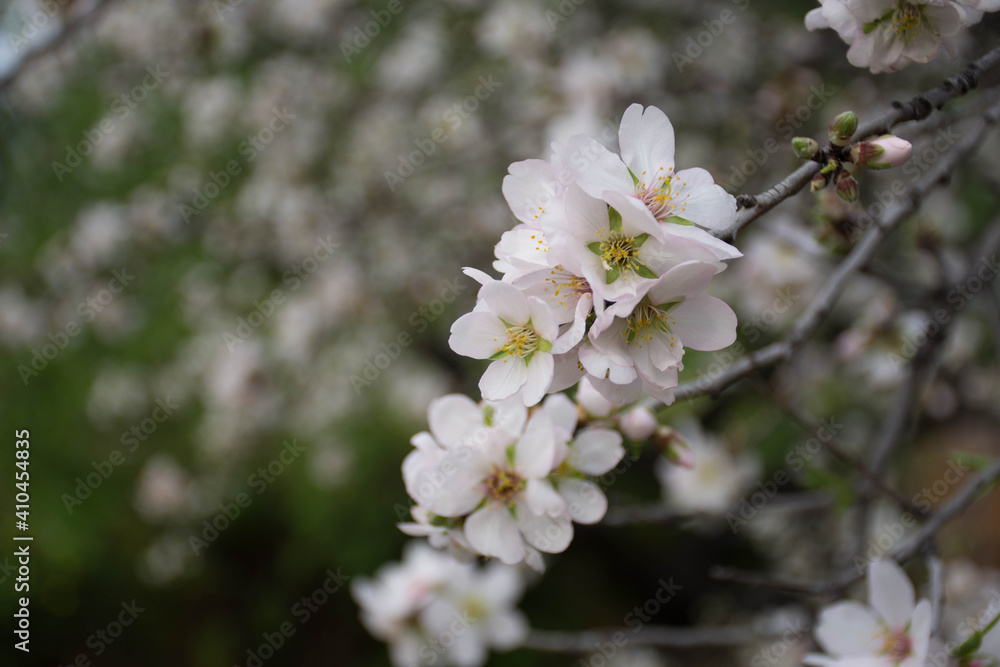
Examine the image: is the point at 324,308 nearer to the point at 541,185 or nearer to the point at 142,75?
the point at 142,75

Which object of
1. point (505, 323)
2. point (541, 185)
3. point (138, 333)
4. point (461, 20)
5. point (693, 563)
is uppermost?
point (541, 185)

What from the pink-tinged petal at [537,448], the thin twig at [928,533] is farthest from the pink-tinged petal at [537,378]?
the thin twig at [928,533]

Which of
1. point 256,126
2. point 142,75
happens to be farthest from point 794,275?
point 142,75

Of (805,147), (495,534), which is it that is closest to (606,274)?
(805,147)

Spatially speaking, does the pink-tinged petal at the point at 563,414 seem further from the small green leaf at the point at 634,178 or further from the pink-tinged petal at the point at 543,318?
the small green leaf at the point at 634,178

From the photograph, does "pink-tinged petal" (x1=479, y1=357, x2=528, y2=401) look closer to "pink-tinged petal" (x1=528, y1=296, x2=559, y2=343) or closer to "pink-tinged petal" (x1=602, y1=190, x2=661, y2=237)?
"pink-tinged petal" (x1=528, y1=296, x2=559, y2=343)

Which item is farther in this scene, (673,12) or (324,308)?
(324,308)

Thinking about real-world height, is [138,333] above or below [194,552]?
above

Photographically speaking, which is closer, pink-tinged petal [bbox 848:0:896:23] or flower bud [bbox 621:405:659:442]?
pink-tinged petal [bbox 848:0:896:23]

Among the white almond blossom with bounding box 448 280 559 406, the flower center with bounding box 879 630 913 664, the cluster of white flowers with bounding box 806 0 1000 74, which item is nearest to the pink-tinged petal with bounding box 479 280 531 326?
the white almond blossom with bounding box 448 280 559 406
